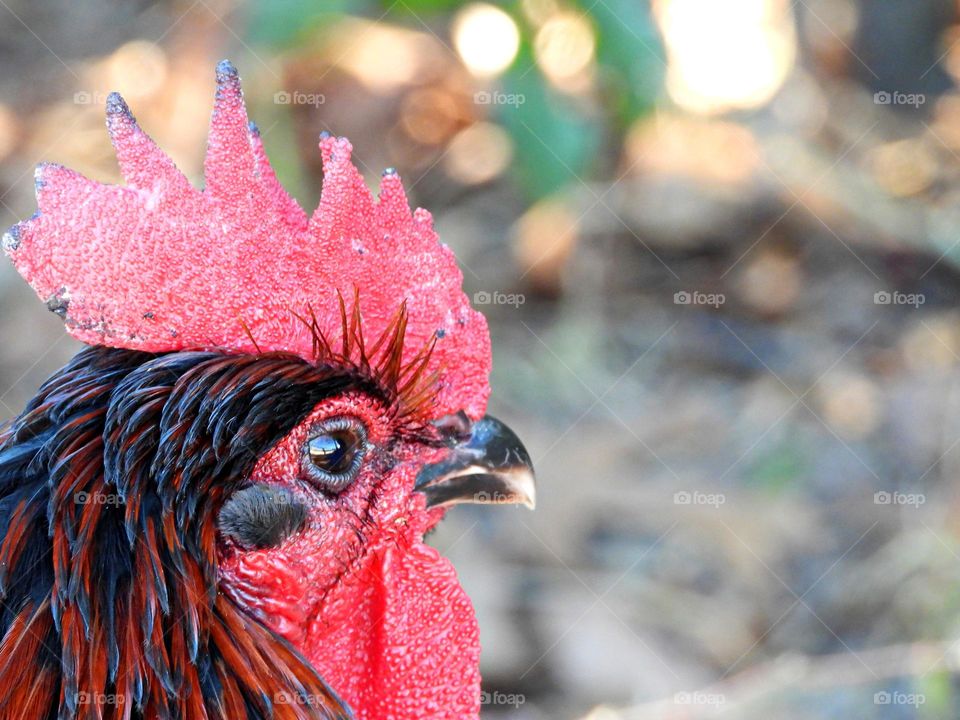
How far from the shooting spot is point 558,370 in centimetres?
415

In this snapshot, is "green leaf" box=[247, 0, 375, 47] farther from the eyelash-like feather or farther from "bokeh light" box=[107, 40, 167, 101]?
the eyelash-like feather

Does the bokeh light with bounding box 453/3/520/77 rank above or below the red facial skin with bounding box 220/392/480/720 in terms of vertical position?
above

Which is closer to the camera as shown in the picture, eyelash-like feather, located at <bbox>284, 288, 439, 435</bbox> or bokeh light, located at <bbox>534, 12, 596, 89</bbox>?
eyelash-like feather, located at <bbox>284, 288, 439, 435</bbox>

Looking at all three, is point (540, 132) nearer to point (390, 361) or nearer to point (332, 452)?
point (390, 361)

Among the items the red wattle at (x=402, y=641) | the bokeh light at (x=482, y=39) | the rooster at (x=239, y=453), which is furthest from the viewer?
the bokeh light at (x=482, y=39)

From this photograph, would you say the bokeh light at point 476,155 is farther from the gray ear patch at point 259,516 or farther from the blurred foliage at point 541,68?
the gray ear patch at point 259,516

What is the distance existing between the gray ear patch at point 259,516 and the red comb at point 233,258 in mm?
228

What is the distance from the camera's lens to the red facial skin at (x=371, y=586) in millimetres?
1517

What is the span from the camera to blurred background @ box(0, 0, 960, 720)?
3.50 metres

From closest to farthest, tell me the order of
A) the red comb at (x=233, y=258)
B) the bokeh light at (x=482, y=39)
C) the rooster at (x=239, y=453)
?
the rooster at (x=239, y=453), the red comb at (x=233, y=258), the bokeh light at (x=482, y=39)

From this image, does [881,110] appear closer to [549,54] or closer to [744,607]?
[549,54]

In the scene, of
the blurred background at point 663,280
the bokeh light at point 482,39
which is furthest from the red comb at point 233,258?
the bokeh light at point 482,39

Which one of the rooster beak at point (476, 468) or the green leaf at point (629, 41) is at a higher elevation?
the green leaf at point (629, 41)

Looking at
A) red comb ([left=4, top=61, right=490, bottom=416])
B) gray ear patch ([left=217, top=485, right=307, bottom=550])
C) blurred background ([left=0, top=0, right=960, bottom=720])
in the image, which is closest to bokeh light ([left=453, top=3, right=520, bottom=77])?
blurred background ([left=0, top=0, right=960, bottom=720])
